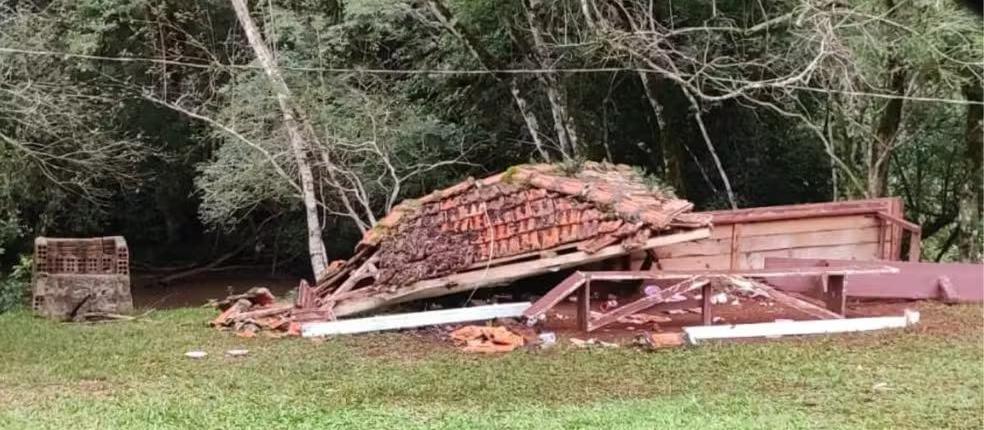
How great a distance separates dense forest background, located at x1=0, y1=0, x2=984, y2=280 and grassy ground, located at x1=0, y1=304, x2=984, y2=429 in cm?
352

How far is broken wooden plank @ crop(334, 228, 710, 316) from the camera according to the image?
23.6 ft

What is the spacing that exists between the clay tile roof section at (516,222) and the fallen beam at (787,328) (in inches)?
38.0

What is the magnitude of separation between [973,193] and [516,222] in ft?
19.6

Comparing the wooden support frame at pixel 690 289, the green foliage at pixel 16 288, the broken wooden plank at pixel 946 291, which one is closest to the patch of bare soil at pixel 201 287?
the green foliage at pixel 16 288

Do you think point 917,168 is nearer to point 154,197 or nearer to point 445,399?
point 445,399

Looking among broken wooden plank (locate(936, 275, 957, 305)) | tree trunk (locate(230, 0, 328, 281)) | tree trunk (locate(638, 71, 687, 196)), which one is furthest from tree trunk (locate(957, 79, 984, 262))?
tree trunk (locate(230, 0, 328, 281))

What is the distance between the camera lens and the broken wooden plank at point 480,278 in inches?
284

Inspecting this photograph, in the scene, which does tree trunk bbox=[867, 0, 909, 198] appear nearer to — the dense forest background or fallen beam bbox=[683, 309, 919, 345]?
the dense forest background

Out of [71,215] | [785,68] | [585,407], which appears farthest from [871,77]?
[71,215]

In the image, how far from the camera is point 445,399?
5.09m

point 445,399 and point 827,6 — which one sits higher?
point 827,6

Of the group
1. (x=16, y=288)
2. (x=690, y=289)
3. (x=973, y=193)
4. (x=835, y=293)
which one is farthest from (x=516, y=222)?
(x=16, y=288)

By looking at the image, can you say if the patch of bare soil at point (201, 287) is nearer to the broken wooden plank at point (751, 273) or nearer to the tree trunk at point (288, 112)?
the tree trunk at point (288, 112)

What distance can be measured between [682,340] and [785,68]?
468 cm
